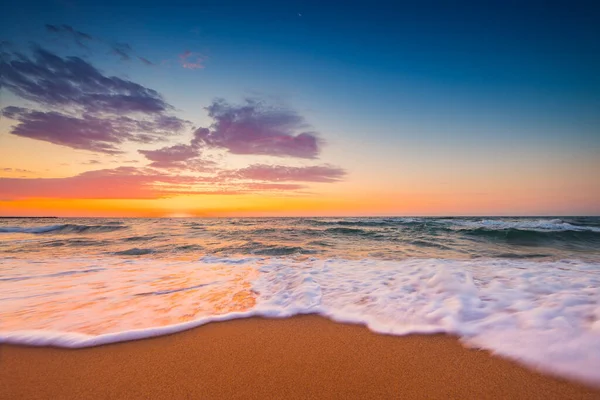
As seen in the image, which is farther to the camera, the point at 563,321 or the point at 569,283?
the point at 569,283

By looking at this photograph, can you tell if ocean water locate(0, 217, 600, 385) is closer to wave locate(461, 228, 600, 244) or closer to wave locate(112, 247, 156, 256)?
wave locate(112, 247, 156, 256)

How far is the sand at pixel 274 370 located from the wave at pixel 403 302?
0.66ft

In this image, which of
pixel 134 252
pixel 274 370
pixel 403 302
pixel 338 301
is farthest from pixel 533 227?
pixel 134 252

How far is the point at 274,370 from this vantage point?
7.05 feet

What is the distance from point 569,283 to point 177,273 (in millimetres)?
6786

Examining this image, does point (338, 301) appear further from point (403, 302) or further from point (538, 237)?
point (538, 237)

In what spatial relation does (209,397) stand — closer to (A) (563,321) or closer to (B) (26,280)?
(A) (563,321)

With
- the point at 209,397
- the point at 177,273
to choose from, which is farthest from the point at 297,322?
the point at 177,273

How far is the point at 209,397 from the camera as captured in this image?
72.5 inches

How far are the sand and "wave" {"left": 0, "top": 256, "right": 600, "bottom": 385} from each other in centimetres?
20

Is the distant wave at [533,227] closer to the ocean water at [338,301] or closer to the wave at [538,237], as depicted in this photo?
the wave at [538,237]

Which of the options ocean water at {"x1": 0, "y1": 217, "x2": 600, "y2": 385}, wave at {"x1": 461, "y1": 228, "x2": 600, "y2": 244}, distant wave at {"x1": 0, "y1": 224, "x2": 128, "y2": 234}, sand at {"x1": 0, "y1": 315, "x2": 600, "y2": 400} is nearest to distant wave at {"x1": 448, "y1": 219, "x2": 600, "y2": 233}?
wave at {"x1": 461, "y1": 228, "x2": 600, "y2": 244}

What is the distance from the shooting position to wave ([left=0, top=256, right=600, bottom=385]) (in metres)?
2.52

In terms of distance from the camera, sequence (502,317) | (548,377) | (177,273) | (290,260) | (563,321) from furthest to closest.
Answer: (290,260), (177,273), (502,317), (563,321), (548,377)
